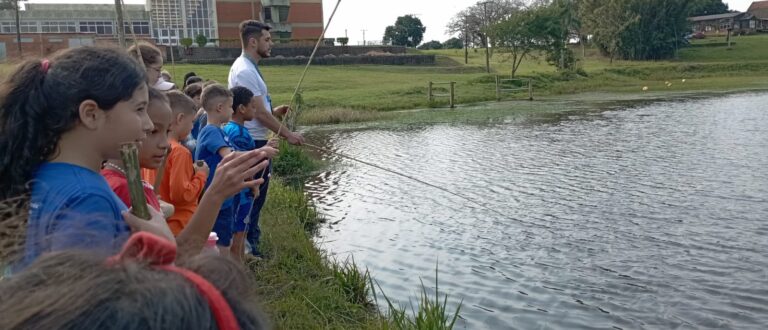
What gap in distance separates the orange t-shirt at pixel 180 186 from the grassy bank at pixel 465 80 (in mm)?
17681

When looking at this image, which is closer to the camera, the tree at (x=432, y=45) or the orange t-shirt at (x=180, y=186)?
the orange t-shirt at (x=180, y=186)

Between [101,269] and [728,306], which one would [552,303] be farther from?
[101,269]

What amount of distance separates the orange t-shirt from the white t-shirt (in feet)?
5.77

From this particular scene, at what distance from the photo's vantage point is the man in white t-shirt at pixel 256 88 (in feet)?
18.1

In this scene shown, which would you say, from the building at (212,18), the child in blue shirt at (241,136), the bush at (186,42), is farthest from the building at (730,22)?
the child in blue shirt at (241,136)

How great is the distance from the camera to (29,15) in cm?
4988

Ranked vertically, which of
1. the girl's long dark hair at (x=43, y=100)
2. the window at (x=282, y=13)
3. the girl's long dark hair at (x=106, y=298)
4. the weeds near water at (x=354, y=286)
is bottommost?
the weeds near water at (x=354, y=286)

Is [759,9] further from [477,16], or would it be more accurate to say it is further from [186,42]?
[186,42]

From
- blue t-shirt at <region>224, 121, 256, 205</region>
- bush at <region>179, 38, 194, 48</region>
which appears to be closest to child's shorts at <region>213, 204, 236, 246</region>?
blue t-shirt at <region>224, 121, 256, 205</region>

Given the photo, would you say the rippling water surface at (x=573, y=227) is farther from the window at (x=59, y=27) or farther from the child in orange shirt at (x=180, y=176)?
the window at (x=59, y=27)

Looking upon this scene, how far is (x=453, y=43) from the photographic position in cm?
7500

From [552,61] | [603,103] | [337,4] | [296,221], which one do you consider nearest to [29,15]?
[552,61]

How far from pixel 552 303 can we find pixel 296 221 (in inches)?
114

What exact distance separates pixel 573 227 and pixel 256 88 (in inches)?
140
